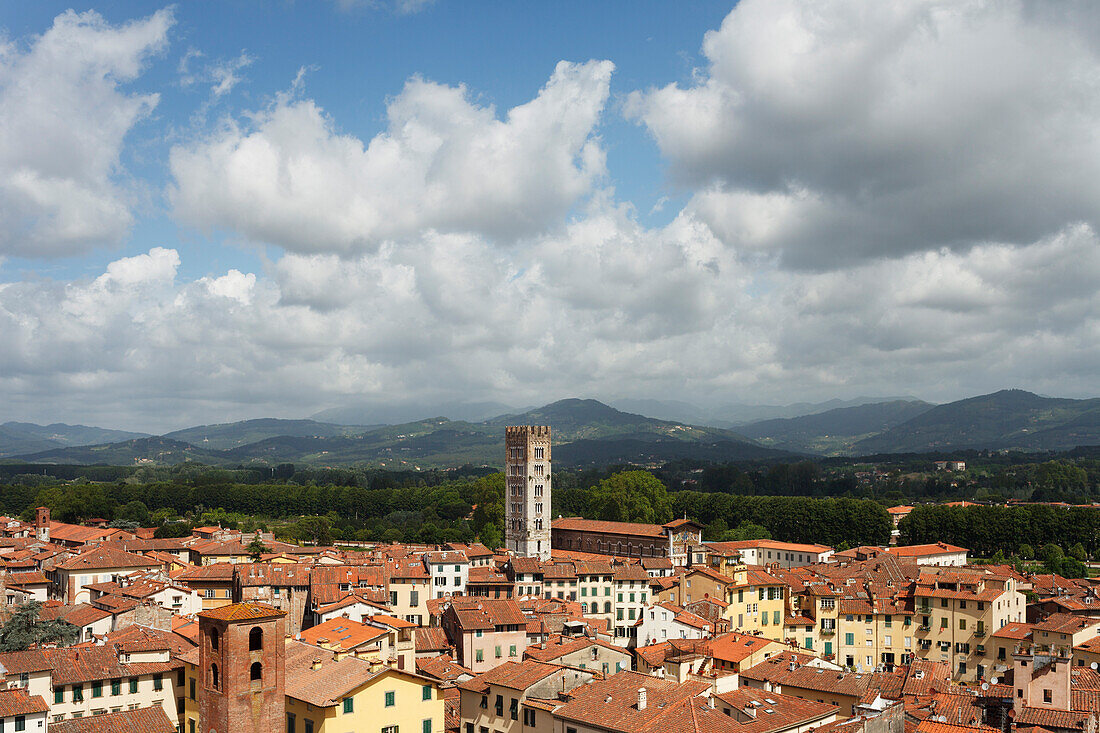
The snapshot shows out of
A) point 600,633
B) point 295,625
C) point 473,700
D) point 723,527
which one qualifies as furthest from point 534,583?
point 723,527

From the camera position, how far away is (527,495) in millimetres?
105625

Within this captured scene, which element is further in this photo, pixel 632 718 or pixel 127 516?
pixel 127 516

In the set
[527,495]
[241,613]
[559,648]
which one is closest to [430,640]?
[559,648]

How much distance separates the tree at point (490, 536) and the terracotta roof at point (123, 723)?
7434cm

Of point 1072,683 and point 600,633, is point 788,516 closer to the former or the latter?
point 600,633

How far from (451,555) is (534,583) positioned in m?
7.10

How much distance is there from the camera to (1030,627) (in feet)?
181

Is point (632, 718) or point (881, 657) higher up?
point (632, 718)

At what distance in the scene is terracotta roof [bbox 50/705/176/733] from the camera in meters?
34.7

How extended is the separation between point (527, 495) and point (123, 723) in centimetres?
7131

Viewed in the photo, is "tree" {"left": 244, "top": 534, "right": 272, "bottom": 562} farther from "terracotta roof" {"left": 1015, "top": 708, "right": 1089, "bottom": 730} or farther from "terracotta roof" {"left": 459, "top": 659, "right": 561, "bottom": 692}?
"terracotta roof" {"left": 1015, "top": 708, "right": 1089, "bottom": 730}

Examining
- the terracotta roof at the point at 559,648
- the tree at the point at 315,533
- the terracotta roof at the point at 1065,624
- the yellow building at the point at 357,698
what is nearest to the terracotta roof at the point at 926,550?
the terracotta roof at the point at 1065,624

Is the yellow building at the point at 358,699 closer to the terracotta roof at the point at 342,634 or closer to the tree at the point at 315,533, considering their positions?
the terracotta roof at the point at 342,634

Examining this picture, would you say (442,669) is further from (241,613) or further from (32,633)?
(32,633)
